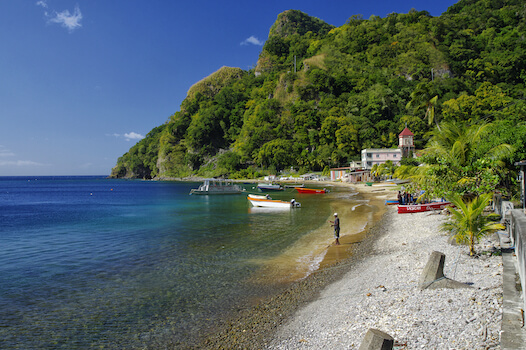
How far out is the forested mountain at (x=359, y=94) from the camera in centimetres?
9675

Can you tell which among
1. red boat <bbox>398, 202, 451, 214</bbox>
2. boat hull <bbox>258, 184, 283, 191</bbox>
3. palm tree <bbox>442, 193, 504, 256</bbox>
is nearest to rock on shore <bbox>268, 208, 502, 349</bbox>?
palm tree <bbox>442, 193, 504, 256</bbox>

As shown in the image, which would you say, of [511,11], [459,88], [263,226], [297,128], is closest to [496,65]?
[459,88]

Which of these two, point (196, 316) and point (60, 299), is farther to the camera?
point (60, 299)

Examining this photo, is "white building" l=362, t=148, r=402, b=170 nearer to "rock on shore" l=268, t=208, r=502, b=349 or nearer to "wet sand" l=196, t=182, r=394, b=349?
"wet sand" l=196, t=182, r=394, b=349

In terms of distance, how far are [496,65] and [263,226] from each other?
113 metres

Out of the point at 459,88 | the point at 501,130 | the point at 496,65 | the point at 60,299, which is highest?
the point at 496,65

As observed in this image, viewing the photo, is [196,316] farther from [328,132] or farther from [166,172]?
[166,172]

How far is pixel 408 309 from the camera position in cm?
746

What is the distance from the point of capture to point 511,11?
119 metres

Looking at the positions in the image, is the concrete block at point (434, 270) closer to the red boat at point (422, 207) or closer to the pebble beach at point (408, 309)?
the pebble beach at point (408, 309)

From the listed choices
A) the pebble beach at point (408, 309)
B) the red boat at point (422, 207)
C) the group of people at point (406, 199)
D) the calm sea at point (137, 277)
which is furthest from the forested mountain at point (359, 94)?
the pebble beach at point (408, 309)

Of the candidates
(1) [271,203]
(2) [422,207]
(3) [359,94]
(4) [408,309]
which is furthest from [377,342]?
(3) [359,94]

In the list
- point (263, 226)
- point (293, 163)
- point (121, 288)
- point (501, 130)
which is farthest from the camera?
point (293, 163)

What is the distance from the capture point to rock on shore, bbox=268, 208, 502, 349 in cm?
606
